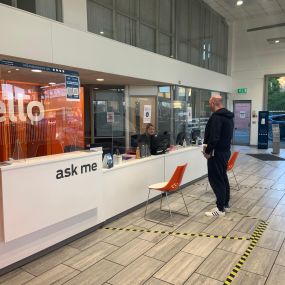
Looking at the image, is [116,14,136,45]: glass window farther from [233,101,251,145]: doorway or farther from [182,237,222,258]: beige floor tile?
[233,101,251,145]: doorway

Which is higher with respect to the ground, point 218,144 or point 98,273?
point 218,144

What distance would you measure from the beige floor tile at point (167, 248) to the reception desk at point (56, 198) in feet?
2.91

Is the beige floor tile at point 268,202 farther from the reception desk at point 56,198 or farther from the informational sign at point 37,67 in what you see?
the informational sign at point 37,67

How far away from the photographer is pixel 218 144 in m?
3.96

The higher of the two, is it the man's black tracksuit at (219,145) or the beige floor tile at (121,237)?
the man's black tracksuit at (219,145)

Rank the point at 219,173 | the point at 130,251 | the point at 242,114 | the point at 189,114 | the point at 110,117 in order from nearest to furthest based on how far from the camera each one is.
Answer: the point at 130,251, the point at 219,173, the point at 110,117, the point at 189,114, the point at 242,114

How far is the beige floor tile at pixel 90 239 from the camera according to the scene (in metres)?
3.29

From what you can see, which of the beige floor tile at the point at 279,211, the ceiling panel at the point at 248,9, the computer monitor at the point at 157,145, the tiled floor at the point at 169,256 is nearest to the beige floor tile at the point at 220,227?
the tiled floor at the point at 169,256

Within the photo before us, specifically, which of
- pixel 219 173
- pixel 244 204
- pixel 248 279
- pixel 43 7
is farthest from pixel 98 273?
pixel 43 7

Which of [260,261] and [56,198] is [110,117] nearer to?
[56,198]

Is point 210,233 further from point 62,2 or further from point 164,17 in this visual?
point 164,17

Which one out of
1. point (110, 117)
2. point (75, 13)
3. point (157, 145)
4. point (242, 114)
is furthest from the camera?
point (242, 114)

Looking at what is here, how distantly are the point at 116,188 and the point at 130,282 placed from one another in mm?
1554

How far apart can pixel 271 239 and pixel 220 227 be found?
634mm
